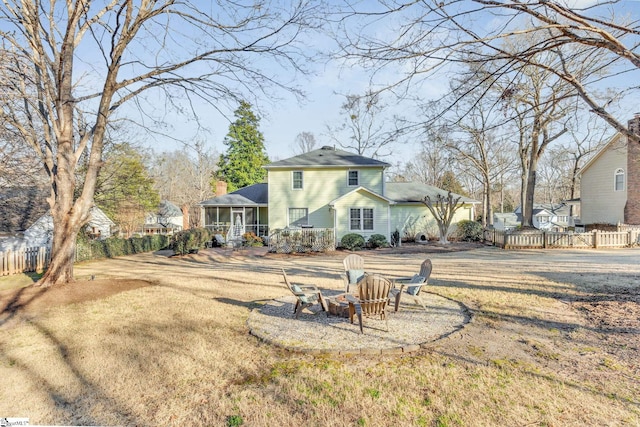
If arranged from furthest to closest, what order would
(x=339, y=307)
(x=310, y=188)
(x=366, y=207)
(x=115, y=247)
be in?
(x=310, y=188) < (x=366, y=207) < (x=115, y=247) < (x=339, y=307)

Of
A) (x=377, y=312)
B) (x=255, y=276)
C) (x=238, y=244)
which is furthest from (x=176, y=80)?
(x=238, y=244)

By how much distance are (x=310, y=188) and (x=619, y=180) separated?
23698mm

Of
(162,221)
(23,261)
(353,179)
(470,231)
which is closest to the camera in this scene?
(23,261)

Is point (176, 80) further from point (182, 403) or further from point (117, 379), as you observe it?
point (182, 403)

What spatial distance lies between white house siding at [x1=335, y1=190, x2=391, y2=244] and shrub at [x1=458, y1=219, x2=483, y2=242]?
22.8 feet

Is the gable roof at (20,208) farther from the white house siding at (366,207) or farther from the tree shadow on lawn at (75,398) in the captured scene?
the tree shadow on lawn at (75,398)

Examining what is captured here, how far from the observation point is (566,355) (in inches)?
185

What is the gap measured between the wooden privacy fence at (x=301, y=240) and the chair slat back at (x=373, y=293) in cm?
1243

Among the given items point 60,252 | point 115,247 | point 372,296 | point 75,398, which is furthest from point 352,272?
point 115,247

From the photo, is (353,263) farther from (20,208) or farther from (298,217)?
(20,208)

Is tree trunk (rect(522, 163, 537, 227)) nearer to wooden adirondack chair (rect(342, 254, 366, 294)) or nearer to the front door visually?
wooden adirondack chair (rect(342, 254, 366, 294))

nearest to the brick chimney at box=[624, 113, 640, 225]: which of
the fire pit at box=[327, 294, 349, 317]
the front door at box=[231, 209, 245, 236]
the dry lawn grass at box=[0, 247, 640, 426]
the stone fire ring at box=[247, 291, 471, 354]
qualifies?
the dry lawn grass at box=[0, 247, 640, 426]

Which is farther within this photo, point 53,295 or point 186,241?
point 186,241

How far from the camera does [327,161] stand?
23.4 meters
